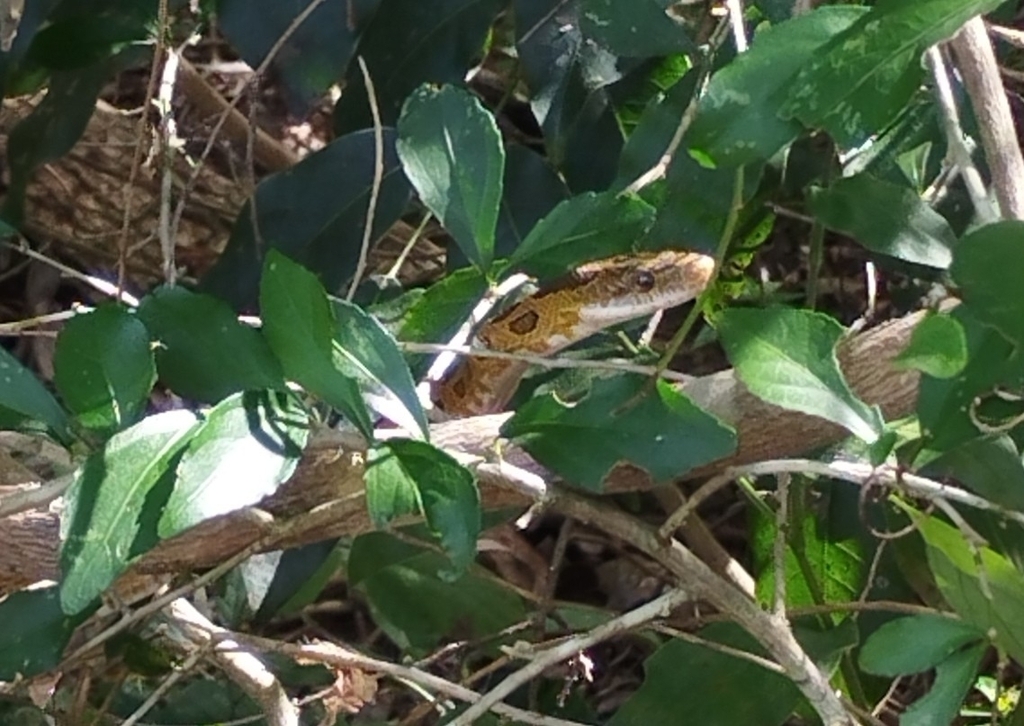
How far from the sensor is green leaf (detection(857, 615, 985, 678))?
0.64 meters

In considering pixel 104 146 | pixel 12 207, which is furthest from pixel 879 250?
pixel 104 146

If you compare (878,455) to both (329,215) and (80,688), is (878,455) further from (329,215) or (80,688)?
(80,688)

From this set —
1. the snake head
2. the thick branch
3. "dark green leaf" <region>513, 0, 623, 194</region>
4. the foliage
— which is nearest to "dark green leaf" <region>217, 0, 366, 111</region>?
the foliage

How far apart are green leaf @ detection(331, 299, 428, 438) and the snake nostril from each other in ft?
1.10

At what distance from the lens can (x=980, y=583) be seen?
24.6 inches

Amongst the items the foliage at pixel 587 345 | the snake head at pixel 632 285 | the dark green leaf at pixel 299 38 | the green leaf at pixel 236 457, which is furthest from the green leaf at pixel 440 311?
the dark green leaf at pixel 299 38

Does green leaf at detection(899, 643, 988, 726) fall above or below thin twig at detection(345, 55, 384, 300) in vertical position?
below

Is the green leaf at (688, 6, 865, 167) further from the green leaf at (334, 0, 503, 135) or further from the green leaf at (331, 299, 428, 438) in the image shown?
the green leaf at (334, 0, 503, 135)

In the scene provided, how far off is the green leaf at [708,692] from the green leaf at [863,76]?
1.41ft

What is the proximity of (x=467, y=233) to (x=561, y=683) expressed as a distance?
2.17 ft

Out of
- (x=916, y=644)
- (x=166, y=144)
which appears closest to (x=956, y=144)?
(x=916, y=644)

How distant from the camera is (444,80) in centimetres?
99

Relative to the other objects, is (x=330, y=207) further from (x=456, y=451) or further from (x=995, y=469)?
(x=995, y=469)

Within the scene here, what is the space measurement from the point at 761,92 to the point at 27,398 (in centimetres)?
39
